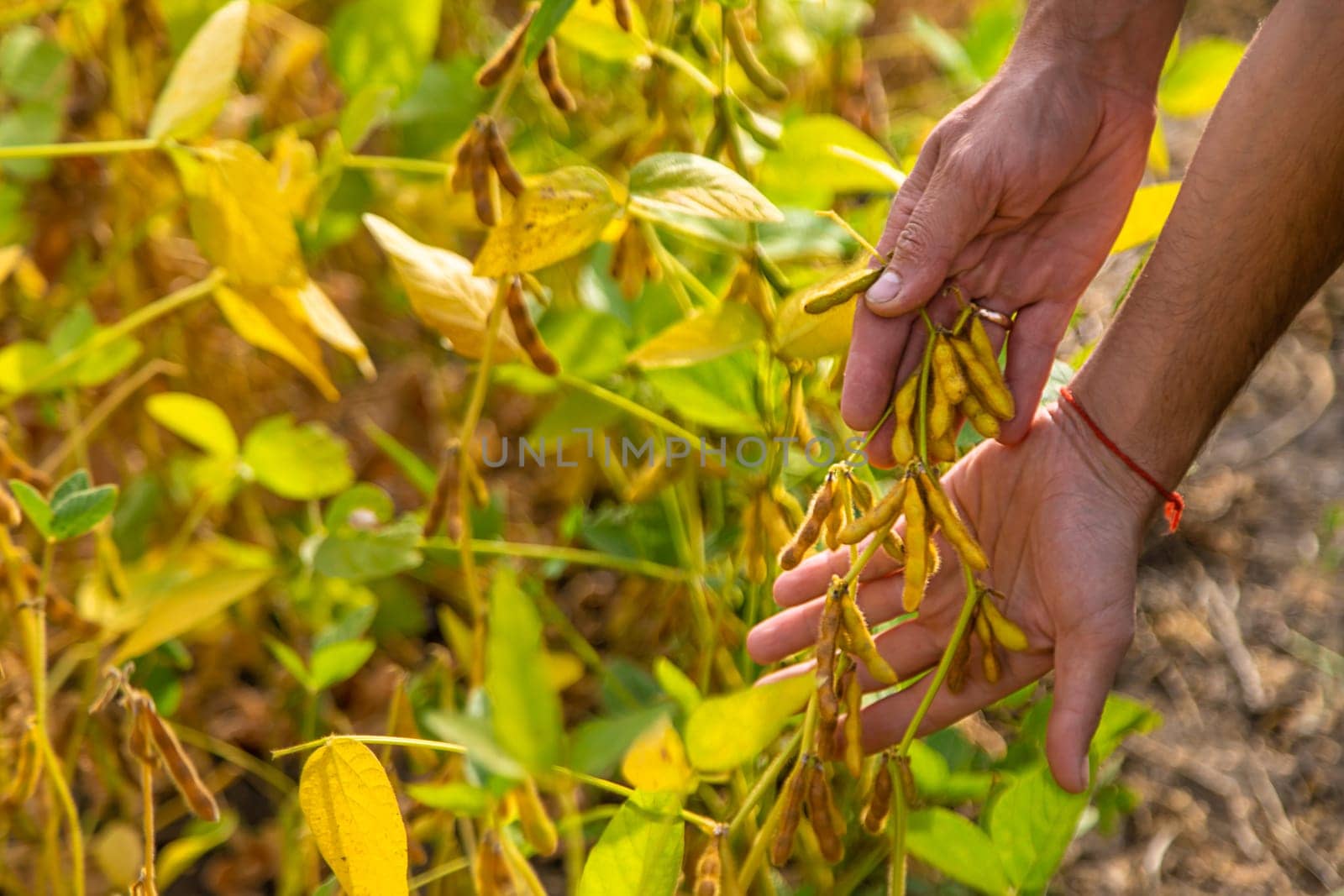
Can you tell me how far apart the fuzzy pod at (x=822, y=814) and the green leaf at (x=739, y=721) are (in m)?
0.04

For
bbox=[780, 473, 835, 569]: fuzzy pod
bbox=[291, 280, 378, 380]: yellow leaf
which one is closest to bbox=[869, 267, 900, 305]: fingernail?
bbox=[780, 473, 835, 569]: fuzzy pod

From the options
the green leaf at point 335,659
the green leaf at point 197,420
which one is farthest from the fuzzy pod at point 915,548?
the green leaf at point 197,420

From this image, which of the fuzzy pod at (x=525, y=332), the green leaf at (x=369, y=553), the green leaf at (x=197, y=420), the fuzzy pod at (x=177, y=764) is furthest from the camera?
the green leaf at (x=197, y=420)

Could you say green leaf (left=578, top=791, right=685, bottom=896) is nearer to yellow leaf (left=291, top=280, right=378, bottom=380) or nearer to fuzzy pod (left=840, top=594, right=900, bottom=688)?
fuzzy pod (left=840, top=594, right=900, bottom=688)

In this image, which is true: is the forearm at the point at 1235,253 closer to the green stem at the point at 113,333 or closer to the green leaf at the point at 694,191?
the green leaf at the point at 694,191

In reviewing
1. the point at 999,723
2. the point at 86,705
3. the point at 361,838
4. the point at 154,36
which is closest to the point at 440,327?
the point at 361,838

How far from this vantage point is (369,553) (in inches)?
37.2

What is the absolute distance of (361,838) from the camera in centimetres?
63

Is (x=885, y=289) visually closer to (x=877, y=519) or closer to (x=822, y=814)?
(x=877, y=519)

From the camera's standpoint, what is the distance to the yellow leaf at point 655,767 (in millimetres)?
721

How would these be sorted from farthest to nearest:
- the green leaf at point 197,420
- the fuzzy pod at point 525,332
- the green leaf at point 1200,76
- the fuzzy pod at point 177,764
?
the green leaf at point 1200,76
the green leaf at point 197,420
the fuzzy pod at point 525,332
the fuzzy pod at point 177,764

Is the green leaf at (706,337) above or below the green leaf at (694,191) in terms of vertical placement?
below

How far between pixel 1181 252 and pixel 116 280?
3.57 feet

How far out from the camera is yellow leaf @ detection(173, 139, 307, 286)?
0.89 metres
